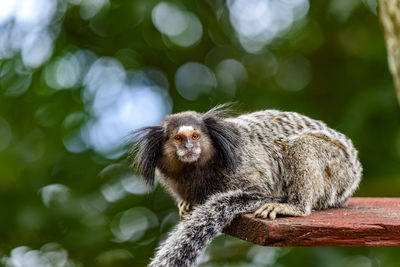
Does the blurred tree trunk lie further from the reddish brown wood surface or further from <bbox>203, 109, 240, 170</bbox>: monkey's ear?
<bbox>203, 109, 240, 170</bbox>: monkey's ear

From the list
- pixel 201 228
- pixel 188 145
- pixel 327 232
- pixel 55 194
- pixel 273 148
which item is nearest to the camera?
pixel 327 232

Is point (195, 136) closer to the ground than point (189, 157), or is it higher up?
higher up

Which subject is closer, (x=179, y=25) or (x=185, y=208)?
(x=185, y=208)

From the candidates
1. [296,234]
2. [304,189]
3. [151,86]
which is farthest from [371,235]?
[151,86]

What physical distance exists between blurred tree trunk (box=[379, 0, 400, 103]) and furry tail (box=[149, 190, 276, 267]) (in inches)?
49.3

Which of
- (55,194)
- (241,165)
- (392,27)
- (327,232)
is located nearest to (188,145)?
(241,165)

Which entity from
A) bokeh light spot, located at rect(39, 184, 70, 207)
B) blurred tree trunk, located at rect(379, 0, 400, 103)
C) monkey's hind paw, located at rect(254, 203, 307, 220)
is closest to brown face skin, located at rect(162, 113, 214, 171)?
monkey's hind paw, located at rect(254, 203, 307, 220)

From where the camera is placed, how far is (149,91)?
20.9ft

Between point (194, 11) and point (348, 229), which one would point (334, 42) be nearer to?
point (194, 11)

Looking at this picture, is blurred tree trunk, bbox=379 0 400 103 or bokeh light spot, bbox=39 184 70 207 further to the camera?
bokeh light spot, bbox=39 184 70 207

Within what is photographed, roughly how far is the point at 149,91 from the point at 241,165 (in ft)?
9.53

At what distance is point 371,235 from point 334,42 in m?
4.24

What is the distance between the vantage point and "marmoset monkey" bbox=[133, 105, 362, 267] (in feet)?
11.6

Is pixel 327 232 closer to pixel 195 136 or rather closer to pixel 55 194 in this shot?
pixel 195 136
